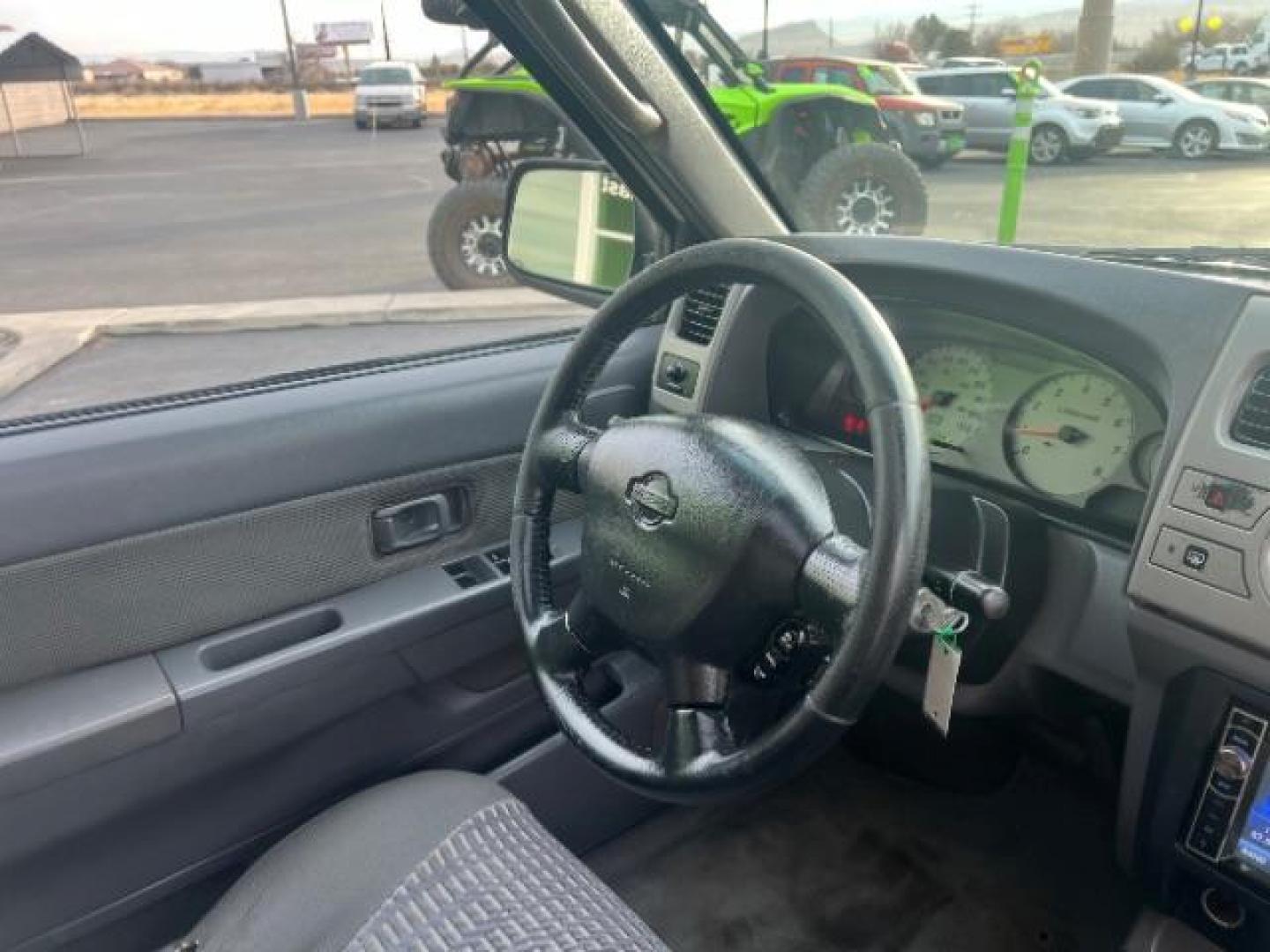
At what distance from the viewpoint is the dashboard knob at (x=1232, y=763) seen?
1328mm

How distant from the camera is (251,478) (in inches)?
64.3

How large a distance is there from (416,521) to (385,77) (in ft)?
72.4

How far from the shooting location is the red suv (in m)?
2.47

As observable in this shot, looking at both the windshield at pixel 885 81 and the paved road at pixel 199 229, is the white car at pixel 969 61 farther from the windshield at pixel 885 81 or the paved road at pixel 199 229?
the paved road at pixel 199 229

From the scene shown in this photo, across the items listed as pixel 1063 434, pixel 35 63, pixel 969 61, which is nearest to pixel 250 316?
pixel 35 63

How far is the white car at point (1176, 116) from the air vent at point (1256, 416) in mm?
666

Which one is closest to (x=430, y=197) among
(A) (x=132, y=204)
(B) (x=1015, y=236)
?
(A) (x=132, y=204)

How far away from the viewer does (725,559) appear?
112cm

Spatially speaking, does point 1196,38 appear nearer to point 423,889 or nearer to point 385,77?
point 423,889

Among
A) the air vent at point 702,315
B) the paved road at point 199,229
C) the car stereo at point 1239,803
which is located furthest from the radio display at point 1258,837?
the paved road at point 199,229

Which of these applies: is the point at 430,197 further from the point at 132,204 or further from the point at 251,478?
the point at 251,478

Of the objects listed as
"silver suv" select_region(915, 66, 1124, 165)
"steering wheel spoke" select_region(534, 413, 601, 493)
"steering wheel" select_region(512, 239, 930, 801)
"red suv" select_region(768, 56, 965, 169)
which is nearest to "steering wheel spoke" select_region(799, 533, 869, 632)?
"steering wheel" select_region(512, 239, 930, 801)

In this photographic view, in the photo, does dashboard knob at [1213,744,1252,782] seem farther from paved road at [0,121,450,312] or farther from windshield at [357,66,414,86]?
windshield at [357,66,414,86]

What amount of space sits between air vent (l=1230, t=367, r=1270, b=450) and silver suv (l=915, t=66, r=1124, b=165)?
54.8 inches
